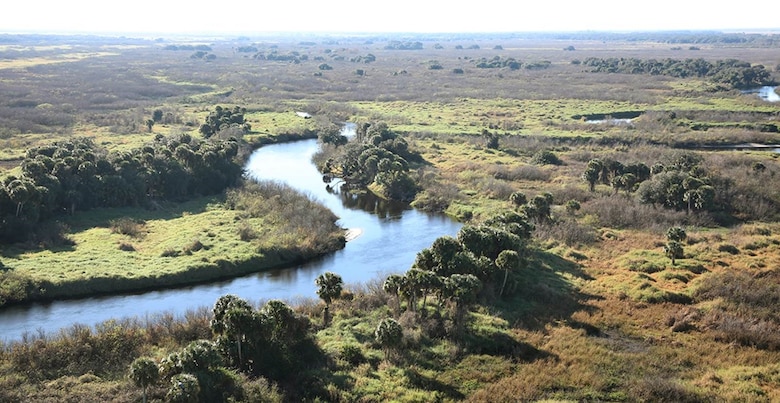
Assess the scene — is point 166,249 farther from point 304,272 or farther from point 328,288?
point 328,288

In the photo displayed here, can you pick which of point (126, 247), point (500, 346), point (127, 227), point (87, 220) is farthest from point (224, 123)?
point (500, 346)

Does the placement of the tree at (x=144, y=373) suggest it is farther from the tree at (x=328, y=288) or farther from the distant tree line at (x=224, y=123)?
the distant tree line at (x=224, y=123)

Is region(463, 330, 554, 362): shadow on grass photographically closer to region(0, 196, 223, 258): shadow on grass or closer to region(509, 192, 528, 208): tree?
region(509, 192, 528, 208): tree

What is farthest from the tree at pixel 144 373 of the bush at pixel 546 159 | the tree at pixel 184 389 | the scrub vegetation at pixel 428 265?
the bush at pixel 546 159

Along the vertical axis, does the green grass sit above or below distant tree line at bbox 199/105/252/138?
below

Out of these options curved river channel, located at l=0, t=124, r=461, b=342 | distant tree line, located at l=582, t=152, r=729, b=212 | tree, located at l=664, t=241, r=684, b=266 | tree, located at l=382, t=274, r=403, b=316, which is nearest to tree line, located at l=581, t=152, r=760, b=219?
distant tree line, located at l=582, t=152, r=729, b=212

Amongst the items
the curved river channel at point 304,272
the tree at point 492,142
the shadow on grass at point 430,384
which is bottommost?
the curved river channel at point 304,272

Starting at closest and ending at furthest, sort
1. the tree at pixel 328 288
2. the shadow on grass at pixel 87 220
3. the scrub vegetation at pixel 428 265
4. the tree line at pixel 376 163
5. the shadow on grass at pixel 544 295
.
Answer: the scrub vegetation at pixel 428 265 < the tree at pixel 328 288 < the shadow on grass at pixel 544 295 < the shadow on grass at pixel 87 220 < the tree line at pixel 376 163

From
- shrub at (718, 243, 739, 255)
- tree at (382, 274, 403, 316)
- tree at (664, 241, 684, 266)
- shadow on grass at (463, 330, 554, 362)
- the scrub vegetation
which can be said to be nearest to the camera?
the scrub vegetation
